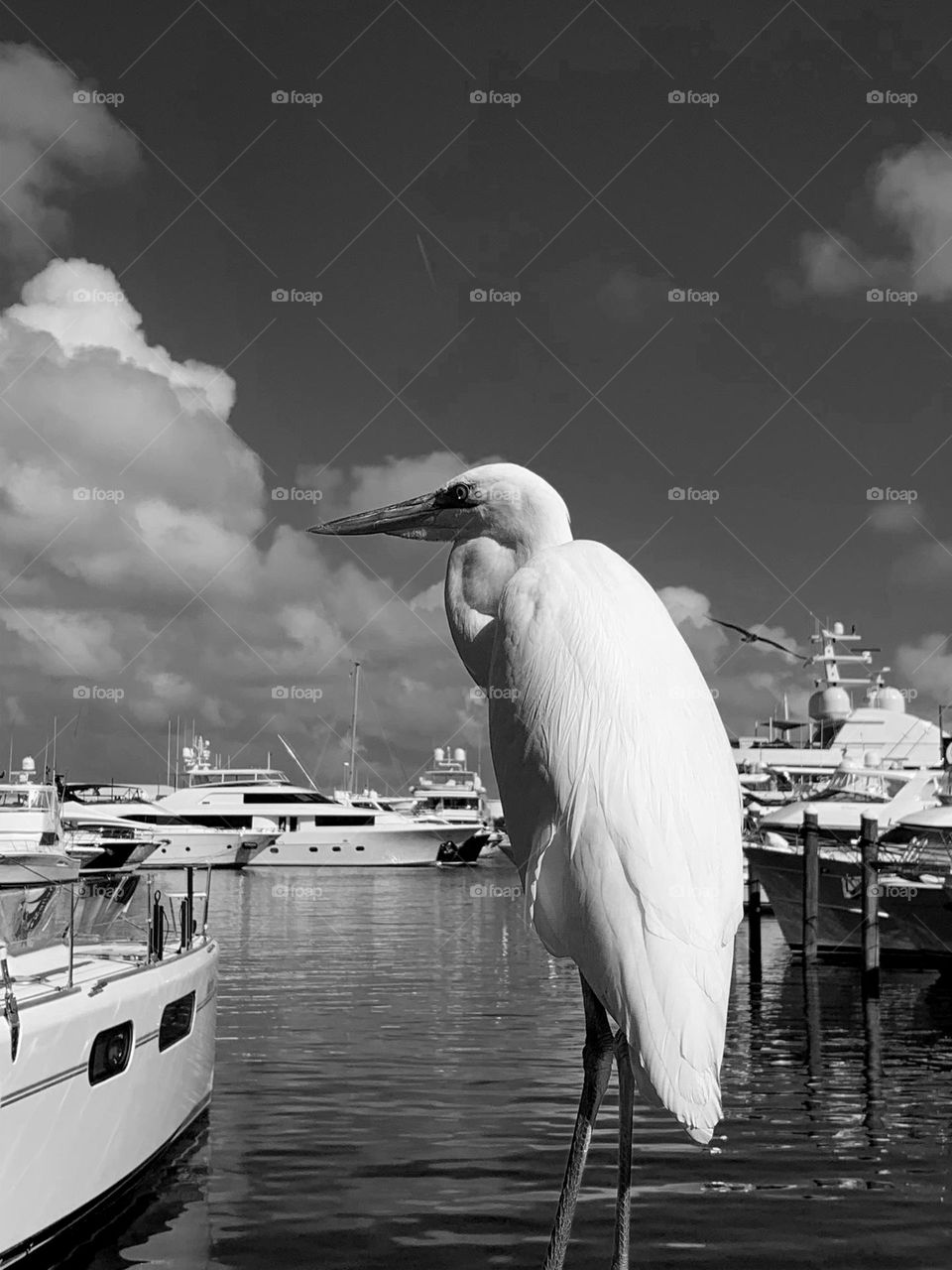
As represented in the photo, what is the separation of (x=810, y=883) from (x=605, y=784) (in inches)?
798

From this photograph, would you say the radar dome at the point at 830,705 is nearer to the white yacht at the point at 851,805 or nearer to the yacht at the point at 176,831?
the white yacht at the point at 851,805

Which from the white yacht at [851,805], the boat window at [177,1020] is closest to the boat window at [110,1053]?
the boat window at [177,1020]

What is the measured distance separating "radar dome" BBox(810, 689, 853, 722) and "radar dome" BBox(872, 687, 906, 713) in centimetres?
192

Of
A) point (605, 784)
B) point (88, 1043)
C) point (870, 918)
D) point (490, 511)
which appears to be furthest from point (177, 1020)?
point (870, 918)

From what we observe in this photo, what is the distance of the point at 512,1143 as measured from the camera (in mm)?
10398

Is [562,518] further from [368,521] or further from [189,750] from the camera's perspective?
[189,750]

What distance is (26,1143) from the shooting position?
5.92m

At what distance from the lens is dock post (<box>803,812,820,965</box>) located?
22766 mm

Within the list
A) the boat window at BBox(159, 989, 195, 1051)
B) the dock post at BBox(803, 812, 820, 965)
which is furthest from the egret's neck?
the dock post at BBox(803, 812, 820, 965)

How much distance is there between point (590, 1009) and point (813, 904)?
795 inches

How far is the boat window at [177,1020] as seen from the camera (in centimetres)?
838

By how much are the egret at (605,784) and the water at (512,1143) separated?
13.7 ft

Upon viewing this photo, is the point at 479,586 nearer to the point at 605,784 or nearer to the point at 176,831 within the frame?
the point at 605,784

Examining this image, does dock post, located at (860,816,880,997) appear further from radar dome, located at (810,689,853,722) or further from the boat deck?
radar dome, located at (810,689,853,722)
